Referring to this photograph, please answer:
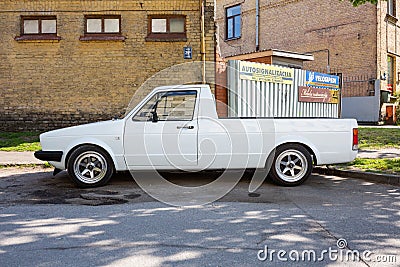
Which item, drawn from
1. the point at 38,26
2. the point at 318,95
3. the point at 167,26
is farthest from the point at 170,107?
the point at 318,95

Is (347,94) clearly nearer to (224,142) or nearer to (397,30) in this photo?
(397,30)

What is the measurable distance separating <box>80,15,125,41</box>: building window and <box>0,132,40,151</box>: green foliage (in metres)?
3.93

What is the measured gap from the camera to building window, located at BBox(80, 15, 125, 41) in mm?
13188

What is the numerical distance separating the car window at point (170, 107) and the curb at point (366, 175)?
129 inches

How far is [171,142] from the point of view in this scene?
6.43 metres

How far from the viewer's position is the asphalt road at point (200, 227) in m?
3.39

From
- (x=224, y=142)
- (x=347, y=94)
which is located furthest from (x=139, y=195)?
(x=347, y=94)

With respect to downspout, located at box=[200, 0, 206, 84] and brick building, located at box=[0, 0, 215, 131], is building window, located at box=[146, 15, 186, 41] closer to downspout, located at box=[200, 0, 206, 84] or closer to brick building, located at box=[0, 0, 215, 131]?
brick building, located at box=[0, 0, 215, 131]

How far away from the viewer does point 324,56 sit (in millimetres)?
23406

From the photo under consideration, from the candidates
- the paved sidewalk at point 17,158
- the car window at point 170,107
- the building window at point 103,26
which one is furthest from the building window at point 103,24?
the car window at point 170,107

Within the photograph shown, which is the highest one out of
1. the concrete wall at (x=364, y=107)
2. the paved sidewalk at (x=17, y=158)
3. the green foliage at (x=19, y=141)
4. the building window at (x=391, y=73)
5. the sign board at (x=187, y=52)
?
the building window at (x=391, y=73)

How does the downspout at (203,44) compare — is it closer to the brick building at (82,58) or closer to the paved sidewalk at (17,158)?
the brick building at (82,58)

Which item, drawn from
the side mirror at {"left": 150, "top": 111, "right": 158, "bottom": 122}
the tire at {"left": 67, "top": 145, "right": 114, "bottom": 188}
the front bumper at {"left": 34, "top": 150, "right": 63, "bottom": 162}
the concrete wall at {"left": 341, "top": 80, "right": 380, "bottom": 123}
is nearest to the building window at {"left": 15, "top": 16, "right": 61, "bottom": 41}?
the front bumper at {"left": 34, "top": 150, "right": 63, "bottom": 162}

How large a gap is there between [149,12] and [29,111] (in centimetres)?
527
